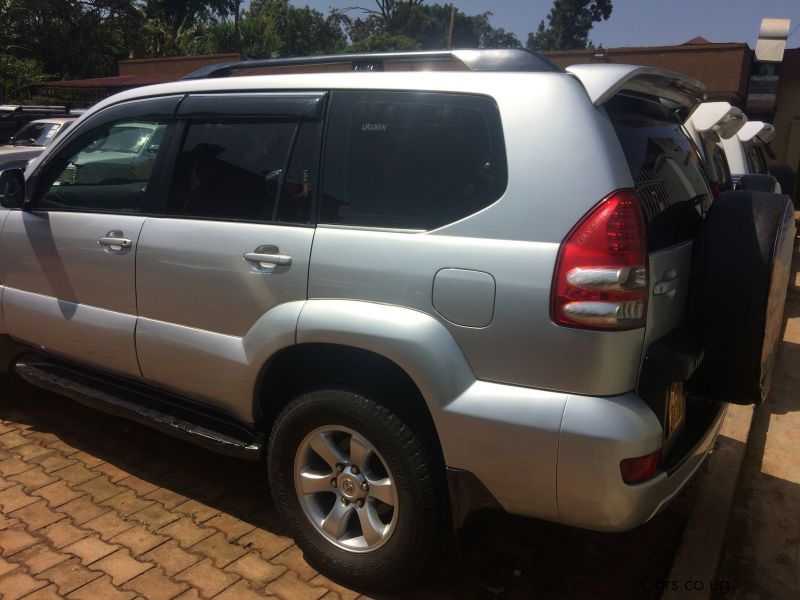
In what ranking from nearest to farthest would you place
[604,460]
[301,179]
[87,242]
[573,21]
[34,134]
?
[604,460]
[301,179]
[87,242]
[34,134]
[573,21]

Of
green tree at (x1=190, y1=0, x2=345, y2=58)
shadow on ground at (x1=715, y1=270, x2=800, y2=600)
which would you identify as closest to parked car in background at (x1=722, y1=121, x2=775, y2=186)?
shadow on ground at (x1=715, y1=270, x2=800, y2=600)

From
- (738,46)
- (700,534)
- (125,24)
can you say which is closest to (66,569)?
(700,534)

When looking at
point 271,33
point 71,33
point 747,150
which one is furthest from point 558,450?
point 271,33

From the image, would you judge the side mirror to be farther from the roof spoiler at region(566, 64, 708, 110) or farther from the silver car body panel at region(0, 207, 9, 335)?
the roof spoiler at region(566, 64, 708, 110)

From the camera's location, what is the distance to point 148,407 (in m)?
3.29

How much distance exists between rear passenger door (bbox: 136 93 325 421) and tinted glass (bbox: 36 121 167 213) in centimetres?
23

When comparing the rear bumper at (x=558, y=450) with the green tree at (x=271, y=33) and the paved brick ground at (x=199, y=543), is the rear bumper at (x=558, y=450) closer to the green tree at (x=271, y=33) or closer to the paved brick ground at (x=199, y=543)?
the paved brick ground at (x=199, y=543)

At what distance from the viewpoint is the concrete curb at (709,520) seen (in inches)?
106

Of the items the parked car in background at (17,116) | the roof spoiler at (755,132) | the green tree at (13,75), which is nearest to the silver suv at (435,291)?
the roof spoiler at (755,132)

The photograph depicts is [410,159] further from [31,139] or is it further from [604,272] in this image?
[31,139]

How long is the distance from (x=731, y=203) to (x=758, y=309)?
1.27ft

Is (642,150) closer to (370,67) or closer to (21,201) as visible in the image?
(370,67)

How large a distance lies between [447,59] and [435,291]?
998 millimetres

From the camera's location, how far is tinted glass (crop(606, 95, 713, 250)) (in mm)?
2350
